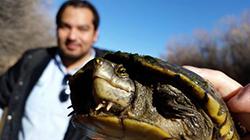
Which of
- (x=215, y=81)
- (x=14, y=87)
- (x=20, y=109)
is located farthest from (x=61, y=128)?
(x=215, y=81)

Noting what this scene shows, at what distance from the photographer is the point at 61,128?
2580mm

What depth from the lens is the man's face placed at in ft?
9.59

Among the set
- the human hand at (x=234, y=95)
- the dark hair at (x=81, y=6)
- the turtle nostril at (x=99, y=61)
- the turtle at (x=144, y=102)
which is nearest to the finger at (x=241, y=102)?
the human hand at (x=234, y=95)

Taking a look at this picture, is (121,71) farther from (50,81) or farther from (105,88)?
(50,81)

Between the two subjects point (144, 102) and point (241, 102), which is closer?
point (144, 102)

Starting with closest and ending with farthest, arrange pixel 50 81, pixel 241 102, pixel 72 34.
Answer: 1. pixel 241 102
2. pixel 50 81
3. pixel 72 34

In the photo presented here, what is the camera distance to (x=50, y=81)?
8.99ft

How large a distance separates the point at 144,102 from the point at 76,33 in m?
1.70

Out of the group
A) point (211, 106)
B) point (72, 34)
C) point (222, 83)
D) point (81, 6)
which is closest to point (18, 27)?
point (81, 6)

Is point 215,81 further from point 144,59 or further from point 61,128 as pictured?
point 61,128

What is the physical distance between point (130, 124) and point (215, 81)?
1.48 ft

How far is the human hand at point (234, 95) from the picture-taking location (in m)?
1.54

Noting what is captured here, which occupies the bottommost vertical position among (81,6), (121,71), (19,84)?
(19,84)

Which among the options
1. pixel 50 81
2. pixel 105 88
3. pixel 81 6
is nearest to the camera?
pixel 105 88
